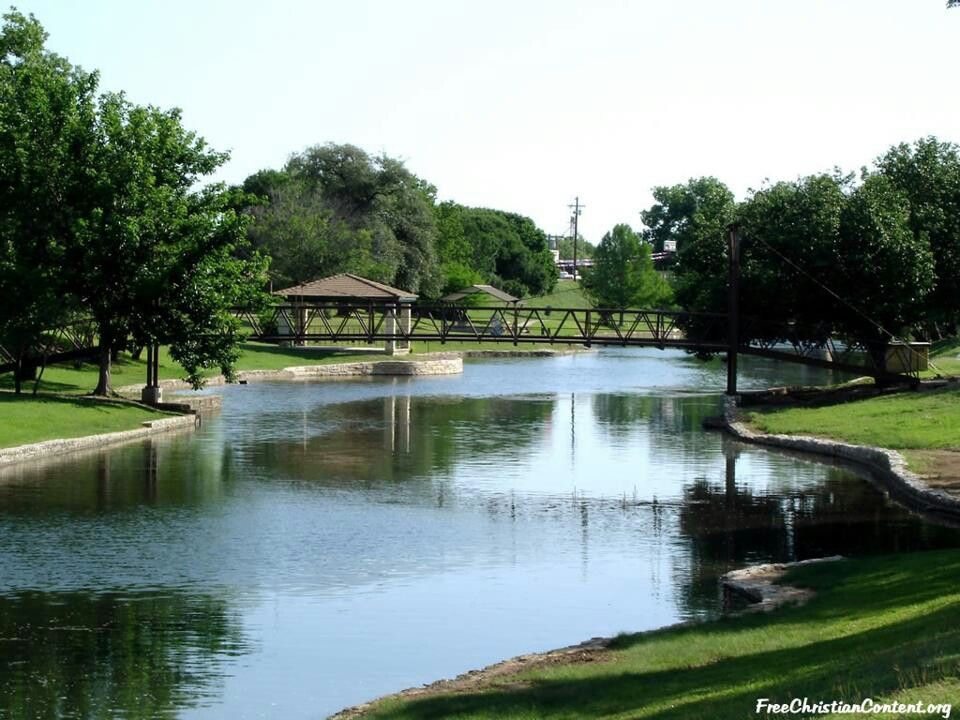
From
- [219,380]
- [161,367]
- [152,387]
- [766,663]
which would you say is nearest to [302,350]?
[219,380]

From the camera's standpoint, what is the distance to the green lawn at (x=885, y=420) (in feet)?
158

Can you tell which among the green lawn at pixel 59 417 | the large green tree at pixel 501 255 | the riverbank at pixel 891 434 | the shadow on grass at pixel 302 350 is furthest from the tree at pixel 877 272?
the large green tree at pixel 501 255

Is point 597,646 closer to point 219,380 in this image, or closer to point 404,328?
point 219,380

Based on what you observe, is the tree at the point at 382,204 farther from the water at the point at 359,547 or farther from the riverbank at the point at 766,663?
the riverbank at the point at 766,663

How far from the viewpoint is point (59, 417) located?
52344 mm

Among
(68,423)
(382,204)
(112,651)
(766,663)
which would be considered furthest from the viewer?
(382,204)

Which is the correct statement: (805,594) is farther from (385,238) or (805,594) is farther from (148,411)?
(385,238)

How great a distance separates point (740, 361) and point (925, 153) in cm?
3353

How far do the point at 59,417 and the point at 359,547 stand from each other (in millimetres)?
23336

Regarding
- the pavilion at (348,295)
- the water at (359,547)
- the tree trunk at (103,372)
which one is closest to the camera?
the water at (359,547)

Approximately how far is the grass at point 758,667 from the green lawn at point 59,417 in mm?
29725

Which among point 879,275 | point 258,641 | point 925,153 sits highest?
point 925,153

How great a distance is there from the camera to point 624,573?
99.5 ft

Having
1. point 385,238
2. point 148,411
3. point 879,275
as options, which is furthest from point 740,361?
point 148,411
